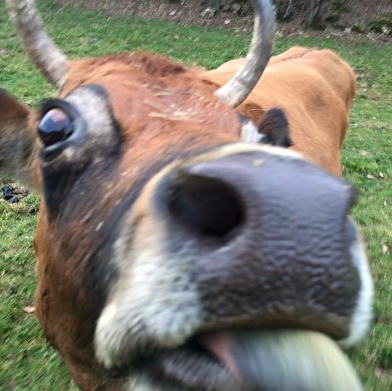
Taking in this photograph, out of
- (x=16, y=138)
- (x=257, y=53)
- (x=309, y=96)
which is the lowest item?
(x=309, y=96)

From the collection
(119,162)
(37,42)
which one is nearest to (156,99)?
(119,162)

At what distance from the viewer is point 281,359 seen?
1607 millimetres

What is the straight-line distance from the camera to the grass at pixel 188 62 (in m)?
4.64

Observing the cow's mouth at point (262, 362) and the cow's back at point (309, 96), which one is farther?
the cow's back at point (309, 96)

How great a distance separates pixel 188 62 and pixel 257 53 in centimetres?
1181

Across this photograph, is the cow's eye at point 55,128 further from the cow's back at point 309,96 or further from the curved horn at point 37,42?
the cow's back at point 309,96

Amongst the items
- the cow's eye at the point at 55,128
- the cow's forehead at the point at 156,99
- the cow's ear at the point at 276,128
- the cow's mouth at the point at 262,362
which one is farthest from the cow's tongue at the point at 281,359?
the cow's ear at the point at 276,128

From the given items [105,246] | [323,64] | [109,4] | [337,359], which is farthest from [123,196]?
[109,4]

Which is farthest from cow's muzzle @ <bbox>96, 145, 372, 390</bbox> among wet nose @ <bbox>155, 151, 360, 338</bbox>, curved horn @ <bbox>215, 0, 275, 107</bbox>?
curved horn @ <bbox>215, 0, 275, 107</bbox>

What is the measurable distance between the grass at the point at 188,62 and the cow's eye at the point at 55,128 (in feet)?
6.30

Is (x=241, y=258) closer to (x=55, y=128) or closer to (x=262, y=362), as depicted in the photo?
(x=262, y=362)

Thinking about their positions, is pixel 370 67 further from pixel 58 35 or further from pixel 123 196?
pixel 123 196

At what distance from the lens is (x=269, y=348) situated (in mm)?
1622

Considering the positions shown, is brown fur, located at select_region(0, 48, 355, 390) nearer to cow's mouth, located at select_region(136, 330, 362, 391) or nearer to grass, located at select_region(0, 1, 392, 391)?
cow's mouth, located at select_region(136, 330, 362, 391)
